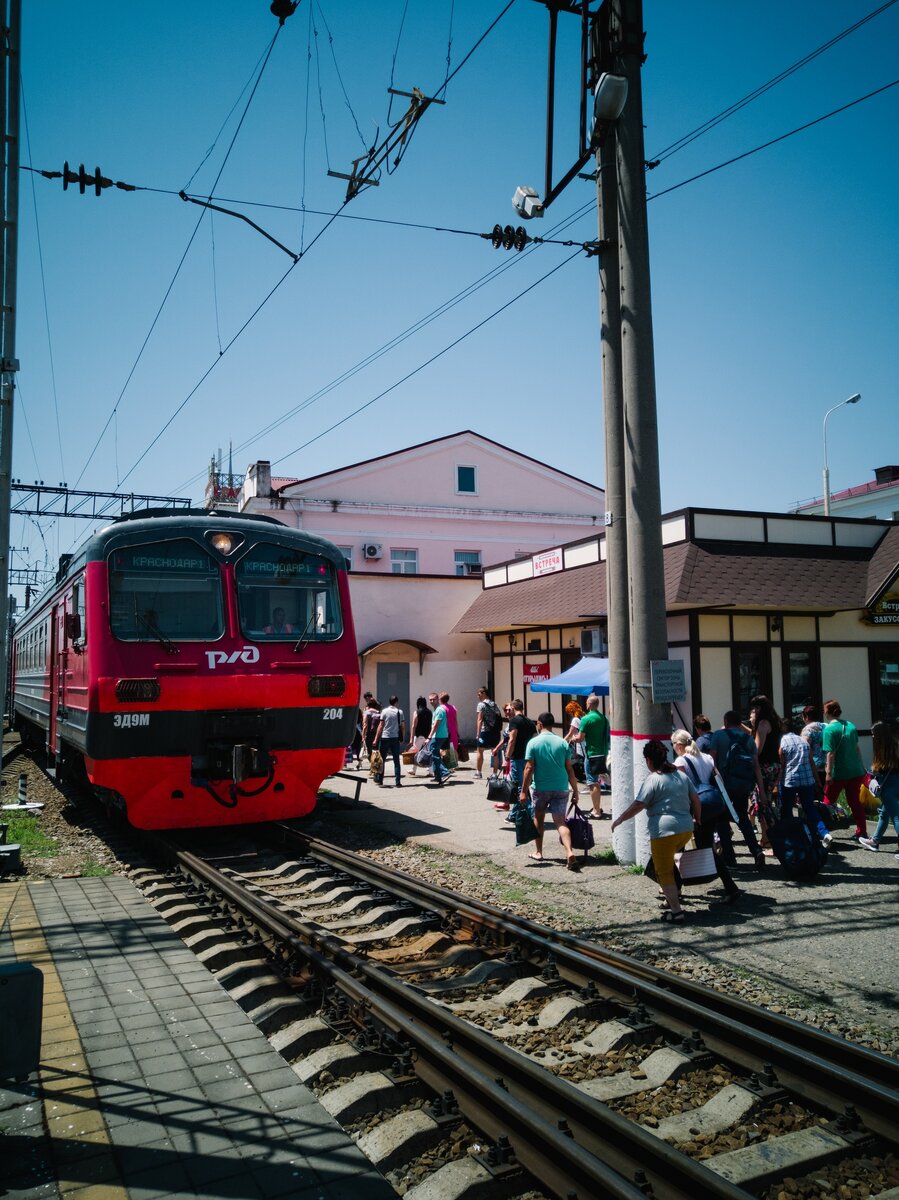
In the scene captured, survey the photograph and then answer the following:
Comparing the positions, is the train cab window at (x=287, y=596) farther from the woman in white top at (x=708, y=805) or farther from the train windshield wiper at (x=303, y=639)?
the woman in white top at (x=708, y=805)

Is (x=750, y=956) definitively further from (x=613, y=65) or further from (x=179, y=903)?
(x=613, y=65)

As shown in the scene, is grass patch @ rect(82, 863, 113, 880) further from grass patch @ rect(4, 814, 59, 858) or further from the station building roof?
the station building roof

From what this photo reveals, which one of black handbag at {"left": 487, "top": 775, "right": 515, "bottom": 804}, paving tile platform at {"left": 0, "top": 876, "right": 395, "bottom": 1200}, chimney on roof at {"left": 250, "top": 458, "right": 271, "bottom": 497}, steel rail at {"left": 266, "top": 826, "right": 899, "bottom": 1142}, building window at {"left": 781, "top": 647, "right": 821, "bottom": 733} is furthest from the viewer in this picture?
chimney on roof at {"left": 250, "top": 458, "right": 271, "bottom": 497}

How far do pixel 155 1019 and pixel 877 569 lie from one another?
15886mm

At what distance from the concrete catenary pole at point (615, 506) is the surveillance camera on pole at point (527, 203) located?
3.67 ft

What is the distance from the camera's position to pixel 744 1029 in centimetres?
469

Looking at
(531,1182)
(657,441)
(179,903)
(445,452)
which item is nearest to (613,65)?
(657,441)

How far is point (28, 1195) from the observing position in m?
3.43

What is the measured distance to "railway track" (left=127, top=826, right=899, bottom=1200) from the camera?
3674 millimetres

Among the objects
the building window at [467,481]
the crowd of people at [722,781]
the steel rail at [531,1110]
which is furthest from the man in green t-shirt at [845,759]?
the building window at [467,481]

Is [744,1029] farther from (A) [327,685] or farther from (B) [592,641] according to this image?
(B) [592,641]

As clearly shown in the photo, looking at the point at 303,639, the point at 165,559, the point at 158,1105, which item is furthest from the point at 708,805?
the point at 165,559

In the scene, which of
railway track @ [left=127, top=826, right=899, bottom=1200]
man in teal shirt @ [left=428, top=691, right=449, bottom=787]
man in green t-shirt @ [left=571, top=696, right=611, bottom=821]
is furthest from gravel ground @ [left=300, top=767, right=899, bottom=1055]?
man in teal shirt @ [left=428, top=691, right=449, bottom=787]

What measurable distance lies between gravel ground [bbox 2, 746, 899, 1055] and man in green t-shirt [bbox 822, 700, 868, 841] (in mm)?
530
